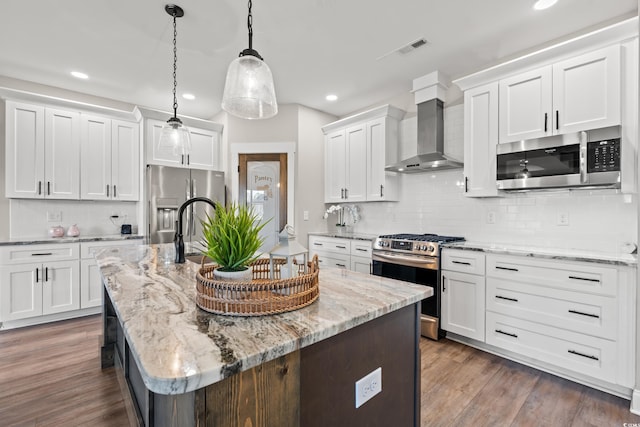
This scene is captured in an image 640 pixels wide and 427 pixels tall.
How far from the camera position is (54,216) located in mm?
3840

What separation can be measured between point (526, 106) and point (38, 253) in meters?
5.02

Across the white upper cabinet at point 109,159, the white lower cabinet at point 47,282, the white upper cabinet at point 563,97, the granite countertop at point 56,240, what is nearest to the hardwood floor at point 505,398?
the white upper cabinet at point 563,97

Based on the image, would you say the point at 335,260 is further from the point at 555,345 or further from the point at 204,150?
the point at 204,150

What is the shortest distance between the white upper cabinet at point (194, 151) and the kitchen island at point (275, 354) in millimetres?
3129

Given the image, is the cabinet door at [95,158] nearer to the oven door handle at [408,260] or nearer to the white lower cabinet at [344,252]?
the white lower cabinet at [344,252]

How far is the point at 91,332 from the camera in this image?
3225 millimetres

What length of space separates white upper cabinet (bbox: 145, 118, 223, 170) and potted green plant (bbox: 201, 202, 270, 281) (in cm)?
351

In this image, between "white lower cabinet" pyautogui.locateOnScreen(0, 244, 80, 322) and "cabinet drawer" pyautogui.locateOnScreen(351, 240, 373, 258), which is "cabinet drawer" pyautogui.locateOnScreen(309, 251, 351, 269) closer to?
"cabinet drawer" pyautogui.locateOnScreen(351, 240, 373, 258)

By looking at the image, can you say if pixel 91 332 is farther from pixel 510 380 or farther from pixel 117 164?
pixel 510 380

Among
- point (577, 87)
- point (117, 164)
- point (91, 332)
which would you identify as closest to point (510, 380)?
point (577, 87)

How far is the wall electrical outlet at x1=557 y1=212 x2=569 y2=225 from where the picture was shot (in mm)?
2682

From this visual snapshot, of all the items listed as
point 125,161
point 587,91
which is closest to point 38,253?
point 125,161

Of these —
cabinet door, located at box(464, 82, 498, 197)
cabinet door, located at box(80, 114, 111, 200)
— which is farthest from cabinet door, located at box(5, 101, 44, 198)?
cabinet door, located at box(464, 82, 498, 197)

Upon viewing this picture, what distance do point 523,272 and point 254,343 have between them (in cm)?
244
